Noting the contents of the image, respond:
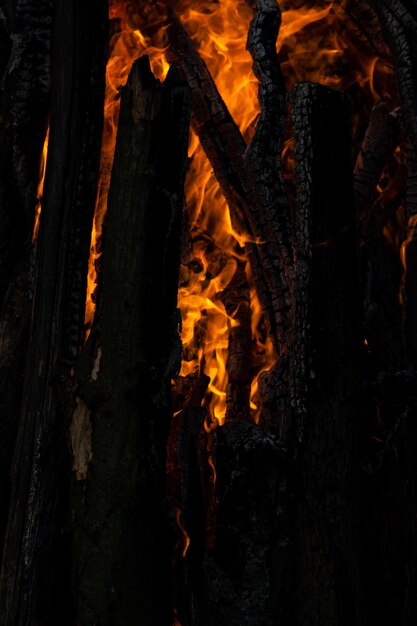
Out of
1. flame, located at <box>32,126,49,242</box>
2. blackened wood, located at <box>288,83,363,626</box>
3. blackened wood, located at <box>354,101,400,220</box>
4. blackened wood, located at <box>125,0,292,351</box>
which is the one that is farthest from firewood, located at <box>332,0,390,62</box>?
flame, located at <box>32,126,49,242</box>

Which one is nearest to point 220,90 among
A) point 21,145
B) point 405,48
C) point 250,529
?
point 405,48

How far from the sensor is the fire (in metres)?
3.46

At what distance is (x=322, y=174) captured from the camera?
2.91 m

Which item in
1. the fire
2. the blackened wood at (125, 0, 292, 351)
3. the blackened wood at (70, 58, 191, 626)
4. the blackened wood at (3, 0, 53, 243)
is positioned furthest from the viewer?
the fire

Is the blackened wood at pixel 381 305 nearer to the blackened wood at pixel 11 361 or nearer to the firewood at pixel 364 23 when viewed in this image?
the firewood at pixel 364 23

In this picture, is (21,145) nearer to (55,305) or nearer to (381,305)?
(55,305)

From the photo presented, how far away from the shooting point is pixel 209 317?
350 centimetres

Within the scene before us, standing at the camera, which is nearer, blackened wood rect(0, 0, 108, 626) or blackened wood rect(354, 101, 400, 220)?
blackened wood rect(0, 0, 108, 626)

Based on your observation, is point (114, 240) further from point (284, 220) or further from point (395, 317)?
point (395, 317)

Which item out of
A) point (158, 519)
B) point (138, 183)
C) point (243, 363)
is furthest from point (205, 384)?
point (138, 183)

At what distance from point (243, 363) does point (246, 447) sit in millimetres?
660

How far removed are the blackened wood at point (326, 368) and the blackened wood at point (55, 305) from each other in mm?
934

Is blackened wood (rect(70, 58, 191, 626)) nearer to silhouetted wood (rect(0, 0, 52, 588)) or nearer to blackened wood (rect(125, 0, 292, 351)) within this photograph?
blackened wood (rect(125, 0, 292, 351))

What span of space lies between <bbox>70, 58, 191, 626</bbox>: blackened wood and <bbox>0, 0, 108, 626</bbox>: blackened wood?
0.99 feet
